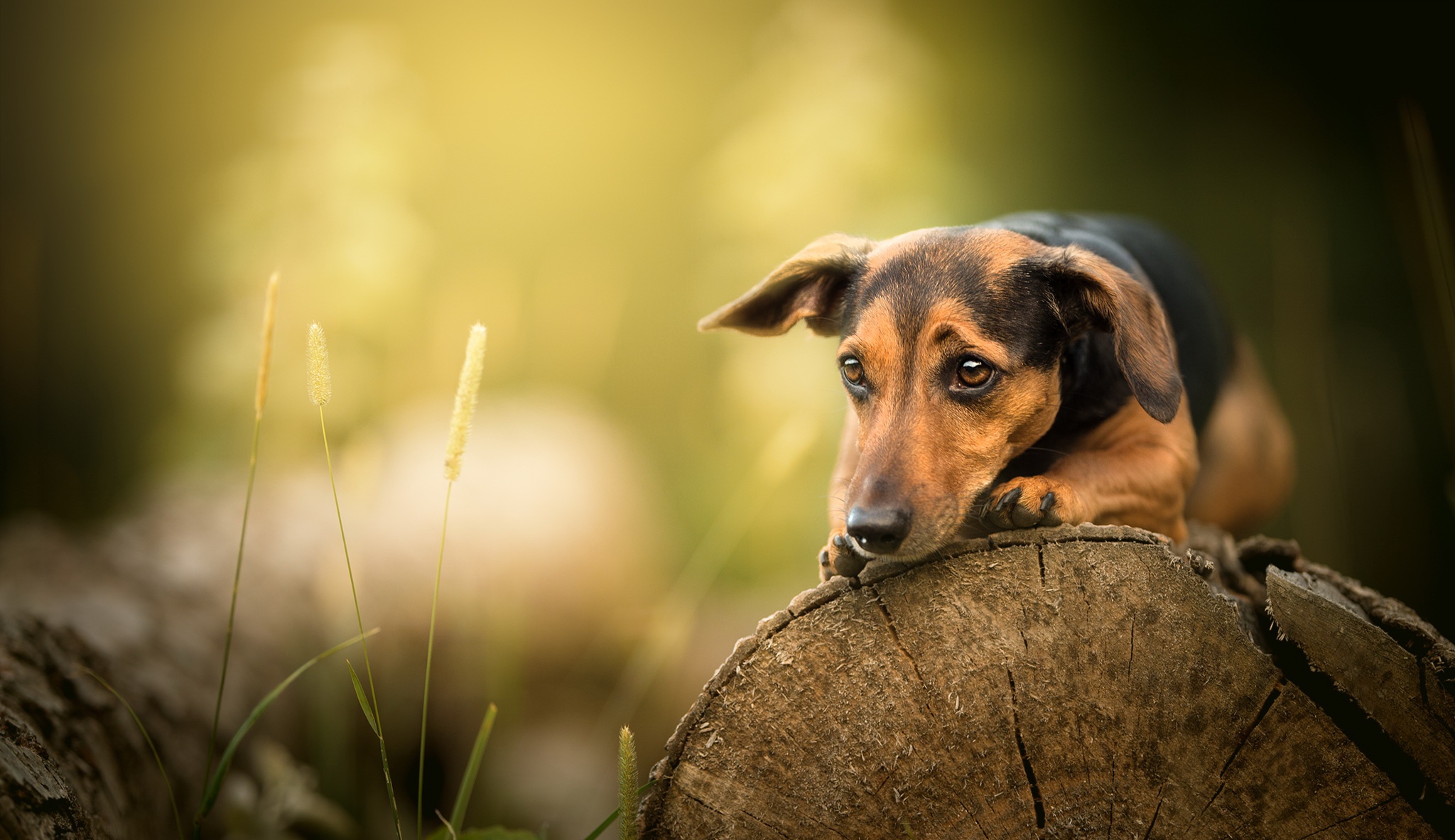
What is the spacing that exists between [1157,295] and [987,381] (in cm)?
119

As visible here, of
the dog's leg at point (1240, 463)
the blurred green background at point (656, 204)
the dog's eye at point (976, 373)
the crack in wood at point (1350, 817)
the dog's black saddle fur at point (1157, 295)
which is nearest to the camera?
the crack in wood at point (1350, 817)

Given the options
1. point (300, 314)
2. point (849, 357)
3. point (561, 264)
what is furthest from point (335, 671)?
point (561, 264)

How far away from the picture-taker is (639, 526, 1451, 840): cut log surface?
177cm

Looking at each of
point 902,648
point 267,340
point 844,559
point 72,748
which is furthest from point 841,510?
point 72,748

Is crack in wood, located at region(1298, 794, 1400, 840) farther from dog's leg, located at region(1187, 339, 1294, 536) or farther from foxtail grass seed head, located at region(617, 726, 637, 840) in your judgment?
dog's leg, located at region(1187, 339, 1294, 536)

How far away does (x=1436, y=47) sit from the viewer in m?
6.43

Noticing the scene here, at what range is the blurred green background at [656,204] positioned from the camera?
5.77 metres

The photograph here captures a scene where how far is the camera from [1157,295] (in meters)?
3.18

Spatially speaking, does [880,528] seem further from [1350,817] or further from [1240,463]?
[1240,463]

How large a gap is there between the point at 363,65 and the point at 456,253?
3362 mm

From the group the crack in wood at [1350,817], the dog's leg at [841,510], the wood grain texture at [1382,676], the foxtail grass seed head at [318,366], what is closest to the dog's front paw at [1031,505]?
the dog's leg at [841,510]

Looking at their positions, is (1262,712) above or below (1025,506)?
below

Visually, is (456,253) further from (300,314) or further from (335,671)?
(335,671)

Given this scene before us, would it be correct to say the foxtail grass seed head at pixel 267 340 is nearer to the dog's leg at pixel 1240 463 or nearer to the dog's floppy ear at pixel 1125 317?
the dog's floppy ear at pixel 1125 317
